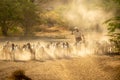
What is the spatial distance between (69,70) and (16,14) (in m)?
20.4

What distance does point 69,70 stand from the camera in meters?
12.8

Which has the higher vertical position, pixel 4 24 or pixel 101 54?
pixel 4 24

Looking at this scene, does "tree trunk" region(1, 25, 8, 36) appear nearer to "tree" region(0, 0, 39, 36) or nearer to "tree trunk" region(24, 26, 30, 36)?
"tree" region(0, 0, 39, 36)

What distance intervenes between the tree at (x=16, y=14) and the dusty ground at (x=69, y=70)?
56.6 ft

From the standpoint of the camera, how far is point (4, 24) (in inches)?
1272

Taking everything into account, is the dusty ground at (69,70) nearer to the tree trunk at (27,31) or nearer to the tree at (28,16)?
the tree at (28,16)

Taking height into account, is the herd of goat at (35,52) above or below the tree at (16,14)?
below

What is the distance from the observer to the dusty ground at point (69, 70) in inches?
456

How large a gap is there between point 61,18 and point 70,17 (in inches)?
88.1

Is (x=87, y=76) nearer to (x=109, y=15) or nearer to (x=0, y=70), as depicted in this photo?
(x=0, y=70)

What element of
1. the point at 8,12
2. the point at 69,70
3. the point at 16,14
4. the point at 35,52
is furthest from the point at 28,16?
the point at 69,70

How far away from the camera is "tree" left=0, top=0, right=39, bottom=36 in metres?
31.2

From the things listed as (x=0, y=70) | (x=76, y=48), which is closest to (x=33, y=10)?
(x=76, y=48)

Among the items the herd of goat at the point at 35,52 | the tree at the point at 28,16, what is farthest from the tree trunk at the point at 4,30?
the herd of goat at the point at 35,52
